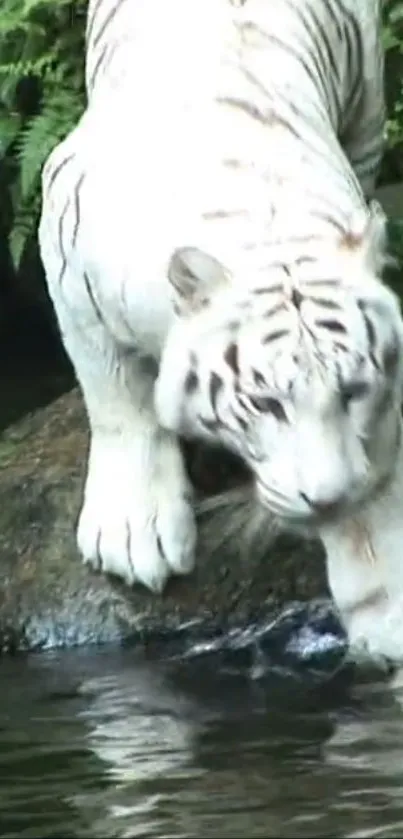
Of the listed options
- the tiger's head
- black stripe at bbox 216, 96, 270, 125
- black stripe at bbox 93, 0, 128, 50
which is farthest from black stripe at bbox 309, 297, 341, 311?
black stripe at bbox 93, 0, 128, 50

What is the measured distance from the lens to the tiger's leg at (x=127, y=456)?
146 inches

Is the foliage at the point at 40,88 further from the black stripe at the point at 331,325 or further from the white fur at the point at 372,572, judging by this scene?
the black stripe at the point at 331,325

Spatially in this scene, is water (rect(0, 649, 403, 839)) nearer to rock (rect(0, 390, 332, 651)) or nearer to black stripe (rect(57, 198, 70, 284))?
rock (rect(0, 390, 332, 651))

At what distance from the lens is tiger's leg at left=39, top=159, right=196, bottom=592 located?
370 centimetres

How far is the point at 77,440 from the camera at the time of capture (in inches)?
168

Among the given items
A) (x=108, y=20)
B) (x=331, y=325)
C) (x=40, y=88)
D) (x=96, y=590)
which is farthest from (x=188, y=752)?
(x=40, y=88)

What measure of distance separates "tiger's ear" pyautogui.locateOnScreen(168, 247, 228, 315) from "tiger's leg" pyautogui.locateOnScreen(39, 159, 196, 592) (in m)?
0.48

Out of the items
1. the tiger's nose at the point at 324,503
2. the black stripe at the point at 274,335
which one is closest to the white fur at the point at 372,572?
the tiger's nose at the point at 324,503

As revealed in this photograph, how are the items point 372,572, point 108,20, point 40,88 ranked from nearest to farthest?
point 372,572
point 108,20
point 40,88

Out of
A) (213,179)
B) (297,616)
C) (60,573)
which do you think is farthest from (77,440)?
(213,179)

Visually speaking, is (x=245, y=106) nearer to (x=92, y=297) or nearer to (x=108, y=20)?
(x=92, y=297)

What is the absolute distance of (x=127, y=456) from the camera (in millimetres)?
3752

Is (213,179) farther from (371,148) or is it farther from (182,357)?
(371,148)

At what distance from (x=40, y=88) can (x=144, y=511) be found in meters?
2.61
